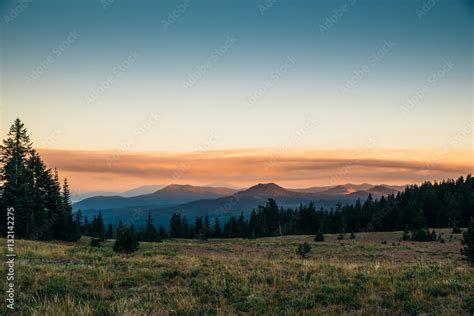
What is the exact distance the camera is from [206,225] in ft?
371

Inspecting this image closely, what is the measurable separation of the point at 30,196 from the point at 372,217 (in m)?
83.9

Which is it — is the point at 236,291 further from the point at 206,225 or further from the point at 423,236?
the point at 206,225

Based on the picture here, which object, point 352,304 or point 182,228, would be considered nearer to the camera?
point 352,304

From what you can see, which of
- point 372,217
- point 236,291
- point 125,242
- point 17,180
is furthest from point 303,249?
point 372,217

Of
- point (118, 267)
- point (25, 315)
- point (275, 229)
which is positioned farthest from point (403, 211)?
point (25, 315)

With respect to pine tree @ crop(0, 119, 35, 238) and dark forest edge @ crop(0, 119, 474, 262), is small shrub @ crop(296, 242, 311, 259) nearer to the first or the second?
dark forest edge @ crop(0, 119, 474, 262)

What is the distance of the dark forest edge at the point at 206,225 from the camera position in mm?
48906

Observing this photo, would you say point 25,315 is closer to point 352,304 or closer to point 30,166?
point 352,304

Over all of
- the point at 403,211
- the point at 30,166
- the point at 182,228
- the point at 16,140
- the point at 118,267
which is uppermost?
the point at 16,140

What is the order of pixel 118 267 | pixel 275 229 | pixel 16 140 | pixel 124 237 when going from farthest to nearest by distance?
pixel 275 229 < pixel 16 140 < pixel 124 237 < pixel 118 267

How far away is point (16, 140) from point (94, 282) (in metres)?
45.0

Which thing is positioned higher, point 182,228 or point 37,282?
point 37,282

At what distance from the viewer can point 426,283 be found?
11273 mm

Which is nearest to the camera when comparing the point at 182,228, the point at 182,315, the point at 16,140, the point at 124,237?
the point at 182,315
